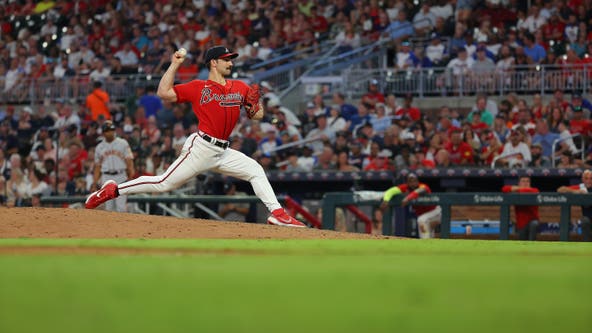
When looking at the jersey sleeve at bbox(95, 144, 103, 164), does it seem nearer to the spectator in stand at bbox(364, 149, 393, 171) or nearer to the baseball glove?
the spectator in stand at bbox(364, 149, 393, 171)

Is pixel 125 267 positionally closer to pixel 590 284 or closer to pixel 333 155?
pixel 590 284

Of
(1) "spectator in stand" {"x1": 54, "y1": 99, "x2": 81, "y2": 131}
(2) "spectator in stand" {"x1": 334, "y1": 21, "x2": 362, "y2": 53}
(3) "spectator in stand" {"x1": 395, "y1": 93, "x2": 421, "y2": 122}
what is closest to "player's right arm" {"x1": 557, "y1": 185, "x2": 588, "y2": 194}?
(3) "spectator in stand" {"x1": 395, "y1": 93, "x2": 421, "y2": 122}

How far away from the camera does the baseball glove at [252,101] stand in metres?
10.8

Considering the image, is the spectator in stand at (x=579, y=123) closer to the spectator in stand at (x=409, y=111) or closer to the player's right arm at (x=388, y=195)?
the spectator in stand at (x=409, y=111)

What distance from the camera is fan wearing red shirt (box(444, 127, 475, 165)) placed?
16656 millimetres

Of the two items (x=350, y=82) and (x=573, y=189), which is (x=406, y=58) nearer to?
(x=350, y=82)

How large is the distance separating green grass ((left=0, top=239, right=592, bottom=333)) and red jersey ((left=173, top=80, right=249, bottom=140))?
17.4 ft

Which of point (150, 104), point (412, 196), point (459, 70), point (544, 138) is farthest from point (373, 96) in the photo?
point (412, 196)

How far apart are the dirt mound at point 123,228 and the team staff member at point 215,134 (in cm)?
42

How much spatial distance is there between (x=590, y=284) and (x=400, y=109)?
14494 millimetres

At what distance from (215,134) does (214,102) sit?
12.0 inches

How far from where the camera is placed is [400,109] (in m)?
18.8

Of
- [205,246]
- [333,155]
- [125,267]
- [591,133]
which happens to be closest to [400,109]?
[333,155]

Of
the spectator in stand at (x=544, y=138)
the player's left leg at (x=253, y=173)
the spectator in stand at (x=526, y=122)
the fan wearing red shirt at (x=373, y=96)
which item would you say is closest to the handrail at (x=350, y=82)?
the fan wearing red shirt at (x=373, y=96)
